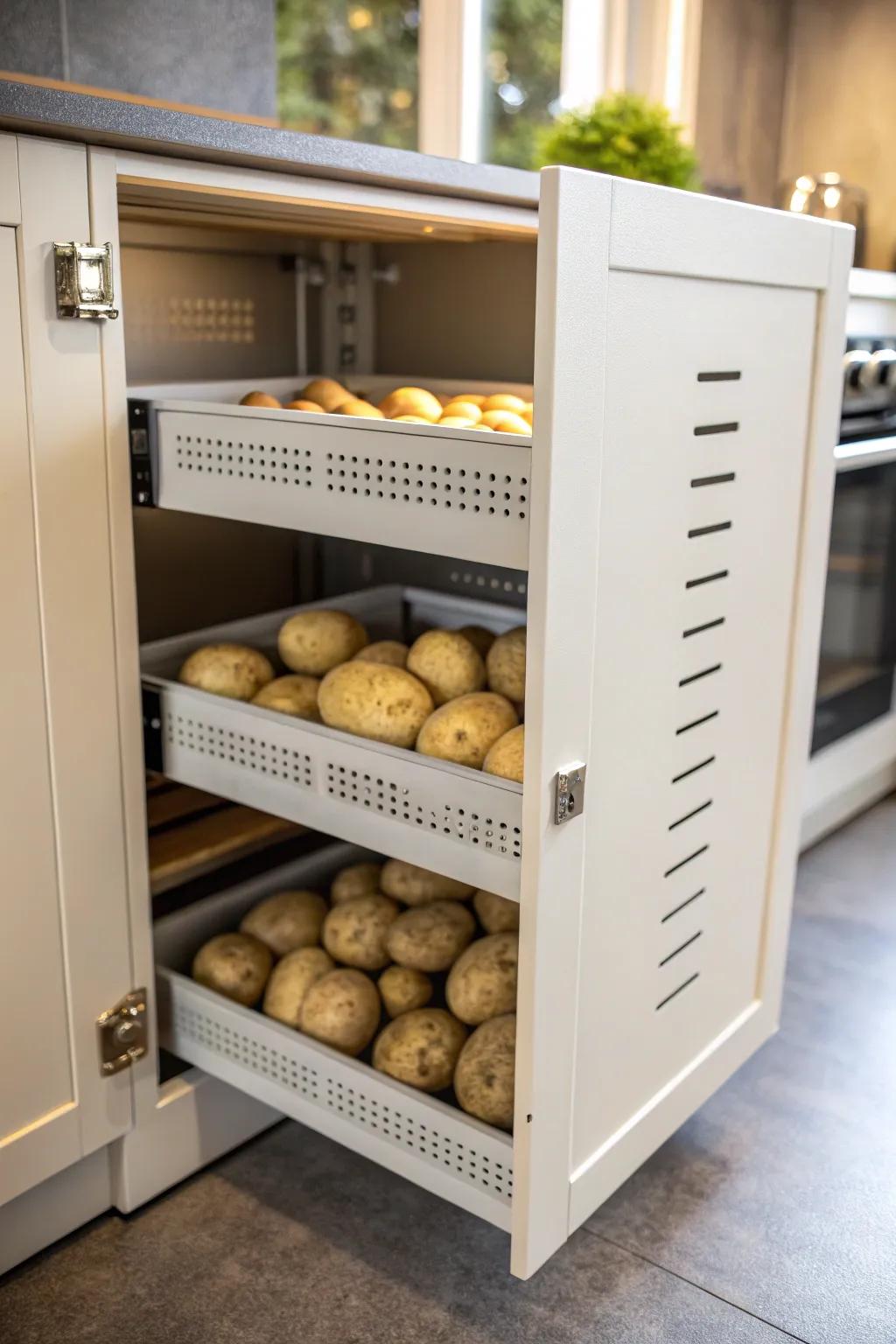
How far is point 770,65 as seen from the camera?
101 inches

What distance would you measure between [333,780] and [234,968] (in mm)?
374

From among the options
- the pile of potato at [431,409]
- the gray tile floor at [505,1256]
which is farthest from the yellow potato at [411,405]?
the gray tile floor at [505,1256]

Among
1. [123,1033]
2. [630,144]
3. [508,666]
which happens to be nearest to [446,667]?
[508,666]

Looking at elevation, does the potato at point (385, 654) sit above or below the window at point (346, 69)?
below

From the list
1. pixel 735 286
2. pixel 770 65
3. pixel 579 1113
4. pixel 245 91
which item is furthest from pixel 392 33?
pixel 579 1113

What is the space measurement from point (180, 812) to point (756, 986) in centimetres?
73

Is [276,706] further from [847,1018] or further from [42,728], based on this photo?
[847,1018]

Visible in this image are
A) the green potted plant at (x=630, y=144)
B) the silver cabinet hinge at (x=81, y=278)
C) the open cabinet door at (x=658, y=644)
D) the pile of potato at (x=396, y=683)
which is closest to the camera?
the open cabinet door at (x=658, y=644)

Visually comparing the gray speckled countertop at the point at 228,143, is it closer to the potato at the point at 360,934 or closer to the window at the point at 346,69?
the potato at the point at 360,934

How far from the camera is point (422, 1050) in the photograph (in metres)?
1.24

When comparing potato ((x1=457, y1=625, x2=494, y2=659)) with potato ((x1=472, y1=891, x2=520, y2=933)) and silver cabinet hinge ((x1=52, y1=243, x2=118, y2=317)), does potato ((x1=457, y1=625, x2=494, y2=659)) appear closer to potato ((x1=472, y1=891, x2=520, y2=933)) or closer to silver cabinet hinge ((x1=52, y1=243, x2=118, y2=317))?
potato ((x1=472, y1=891, x2=520, y2=933))

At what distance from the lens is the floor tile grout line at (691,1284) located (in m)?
1.17

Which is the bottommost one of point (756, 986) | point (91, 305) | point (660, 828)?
point (756, 986)

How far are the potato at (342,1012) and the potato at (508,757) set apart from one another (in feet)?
1.19
